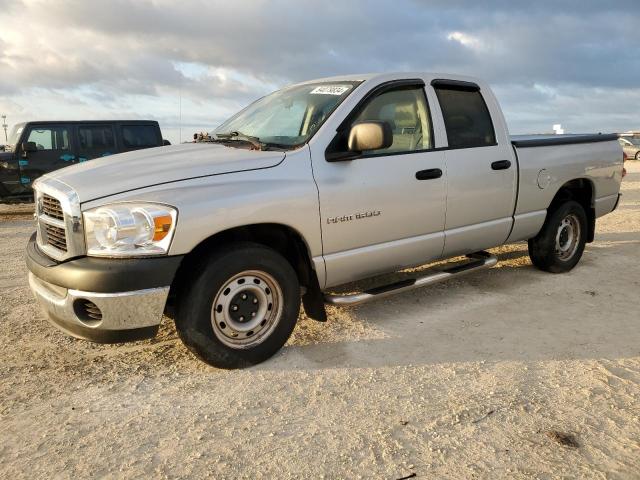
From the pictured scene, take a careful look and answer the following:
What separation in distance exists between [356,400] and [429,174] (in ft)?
6.22

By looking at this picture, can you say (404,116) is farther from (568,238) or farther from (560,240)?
(568,238)

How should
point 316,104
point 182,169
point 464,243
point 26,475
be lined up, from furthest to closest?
point 464,243
point 316,104
point 182,169
point 26,475

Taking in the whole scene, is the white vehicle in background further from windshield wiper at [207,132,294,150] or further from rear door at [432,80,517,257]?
windshield wiper at [207,132,294,150]

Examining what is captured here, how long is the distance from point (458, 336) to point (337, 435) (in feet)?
5.42

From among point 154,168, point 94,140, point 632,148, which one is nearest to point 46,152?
point 94,140

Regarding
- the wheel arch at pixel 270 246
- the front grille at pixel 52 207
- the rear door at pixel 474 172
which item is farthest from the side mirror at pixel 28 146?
the rear door at pixel 474 172

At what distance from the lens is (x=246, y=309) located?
11.1 ft

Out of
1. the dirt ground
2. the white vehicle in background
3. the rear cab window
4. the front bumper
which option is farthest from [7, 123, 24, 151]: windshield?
the white vehicle in background

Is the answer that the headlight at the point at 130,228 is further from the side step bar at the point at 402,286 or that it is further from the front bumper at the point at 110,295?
the side step bar at the point at 402,286

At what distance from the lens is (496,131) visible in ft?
15.7

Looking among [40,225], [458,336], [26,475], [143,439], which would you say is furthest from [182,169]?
[458,336]

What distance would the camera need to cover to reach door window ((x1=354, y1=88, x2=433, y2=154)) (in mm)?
3961

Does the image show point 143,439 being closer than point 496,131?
Yes

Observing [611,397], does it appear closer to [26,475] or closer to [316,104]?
[316,104]
